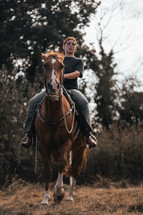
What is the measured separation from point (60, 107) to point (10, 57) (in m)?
14.2

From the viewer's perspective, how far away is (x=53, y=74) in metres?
4.69

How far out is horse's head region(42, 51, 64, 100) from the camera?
180 inches

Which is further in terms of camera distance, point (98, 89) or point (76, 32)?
point (98, 89)

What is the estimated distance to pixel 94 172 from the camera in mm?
11789

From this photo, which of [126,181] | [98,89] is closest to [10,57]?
[98,89]

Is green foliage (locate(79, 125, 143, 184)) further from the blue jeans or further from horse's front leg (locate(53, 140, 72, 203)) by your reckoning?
horse's front leg (locate(53, 140, 72, 203))

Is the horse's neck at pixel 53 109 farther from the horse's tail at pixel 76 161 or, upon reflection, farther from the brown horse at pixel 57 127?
the horse's tail at pixel 76 161

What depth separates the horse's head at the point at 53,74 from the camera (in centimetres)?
457

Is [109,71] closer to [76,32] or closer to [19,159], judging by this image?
[76,32]

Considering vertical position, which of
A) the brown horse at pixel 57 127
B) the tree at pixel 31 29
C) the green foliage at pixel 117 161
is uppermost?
the tree at pixel 31 29

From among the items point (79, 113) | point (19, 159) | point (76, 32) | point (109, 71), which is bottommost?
point (19, 159)

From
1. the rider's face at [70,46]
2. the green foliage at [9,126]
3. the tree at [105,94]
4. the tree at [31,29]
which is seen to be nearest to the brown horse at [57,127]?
the rider's face at [70,46]

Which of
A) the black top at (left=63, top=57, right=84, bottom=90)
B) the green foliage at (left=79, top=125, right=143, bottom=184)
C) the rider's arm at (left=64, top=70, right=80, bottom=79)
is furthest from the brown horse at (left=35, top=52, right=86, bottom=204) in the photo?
the green foliage at (left=79, top=125, right=143, bottom=184)

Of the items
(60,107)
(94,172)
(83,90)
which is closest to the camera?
(60,107)
